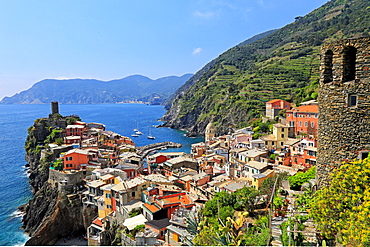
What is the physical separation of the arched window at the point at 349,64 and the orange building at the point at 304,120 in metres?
29.4

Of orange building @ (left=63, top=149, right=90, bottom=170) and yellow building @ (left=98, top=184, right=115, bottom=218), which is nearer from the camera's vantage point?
yellow building @ (left=98, top=184, right=115, bottom=218)

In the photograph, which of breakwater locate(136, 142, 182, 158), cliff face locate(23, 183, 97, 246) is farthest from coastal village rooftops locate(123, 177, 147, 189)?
breakwater locate(136, 142, 182, 158)

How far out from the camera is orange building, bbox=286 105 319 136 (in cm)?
3325

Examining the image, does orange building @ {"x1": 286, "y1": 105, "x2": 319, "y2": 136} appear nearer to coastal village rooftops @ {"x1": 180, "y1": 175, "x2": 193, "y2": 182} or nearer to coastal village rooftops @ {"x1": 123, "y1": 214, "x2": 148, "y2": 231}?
coastal village rooftops @ {"x1": 180, "y1": 175, "x2": 193, "y2": 182}

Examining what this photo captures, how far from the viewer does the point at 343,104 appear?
6.30 m

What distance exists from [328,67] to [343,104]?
1135 millimetres

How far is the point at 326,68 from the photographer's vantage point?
268 inches

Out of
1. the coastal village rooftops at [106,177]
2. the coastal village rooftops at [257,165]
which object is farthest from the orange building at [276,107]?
the coastal village rooftops at [106,177]

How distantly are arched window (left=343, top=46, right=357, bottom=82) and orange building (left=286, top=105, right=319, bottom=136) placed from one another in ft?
96.5

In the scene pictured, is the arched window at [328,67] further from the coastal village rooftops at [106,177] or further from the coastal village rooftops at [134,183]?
the coastal village rooftops at [106,177]

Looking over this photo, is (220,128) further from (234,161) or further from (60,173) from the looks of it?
(60,173)

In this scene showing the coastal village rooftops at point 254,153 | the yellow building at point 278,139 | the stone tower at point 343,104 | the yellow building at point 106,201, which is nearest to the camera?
the stone tower at point 343,104

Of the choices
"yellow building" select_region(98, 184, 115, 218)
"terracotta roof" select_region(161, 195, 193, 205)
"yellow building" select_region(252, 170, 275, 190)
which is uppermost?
"yellow building" select_region(252, 170, 275, 190)

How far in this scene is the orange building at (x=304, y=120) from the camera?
109ft
